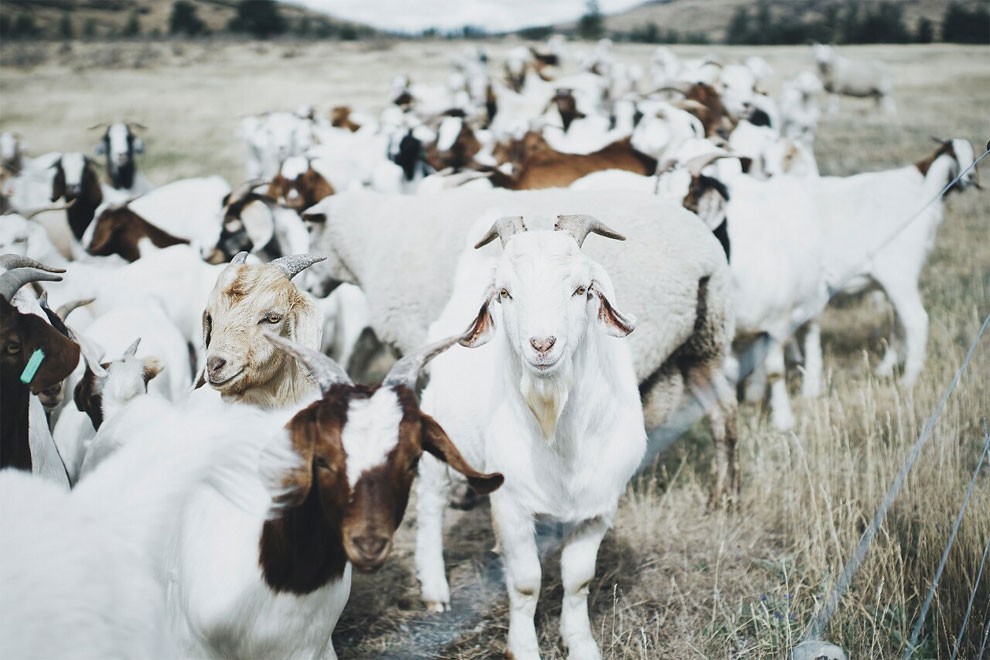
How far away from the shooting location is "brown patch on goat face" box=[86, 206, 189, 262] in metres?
6.99

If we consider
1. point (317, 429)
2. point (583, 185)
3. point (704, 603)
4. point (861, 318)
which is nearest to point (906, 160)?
point (861, 318)

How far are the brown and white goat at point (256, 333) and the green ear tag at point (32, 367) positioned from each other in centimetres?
54

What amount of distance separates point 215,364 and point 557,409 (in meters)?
1.20

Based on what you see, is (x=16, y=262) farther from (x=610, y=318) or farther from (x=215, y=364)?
(x=610, y=318)

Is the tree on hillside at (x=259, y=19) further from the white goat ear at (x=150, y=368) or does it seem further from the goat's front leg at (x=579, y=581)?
the goat's front leg at (x=579, y=581)

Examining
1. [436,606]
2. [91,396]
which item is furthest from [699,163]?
[91,396]

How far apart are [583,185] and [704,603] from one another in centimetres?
357

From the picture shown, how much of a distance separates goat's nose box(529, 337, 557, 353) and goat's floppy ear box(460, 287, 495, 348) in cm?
35

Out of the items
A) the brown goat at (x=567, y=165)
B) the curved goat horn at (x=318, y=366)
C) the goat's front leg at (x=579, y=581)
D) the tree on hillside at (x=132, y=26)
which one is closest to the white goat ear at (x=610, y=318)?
the goat's front leg at (x=579, y=581)

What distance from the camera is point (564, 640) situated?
3639mm

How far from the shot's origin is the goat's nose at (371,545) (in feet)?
7.66

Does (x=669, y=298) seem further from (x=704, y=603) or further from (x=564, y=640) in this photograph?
(x=564, y=640)

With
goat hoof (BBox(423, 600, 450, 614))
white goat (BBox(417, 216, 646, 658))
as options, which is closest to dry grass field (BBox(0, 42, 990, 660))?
goat hoof (BBox(423, 600, 450, 614))

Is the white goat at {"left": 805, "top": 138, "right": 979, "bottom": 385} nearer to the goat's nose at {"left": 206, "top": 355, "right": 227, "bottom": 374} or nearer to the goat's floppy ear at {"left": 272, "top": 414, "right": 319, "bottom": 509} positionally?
the goat's nose at {"left": 206, "top": 355, "right": 227, "bottom": 374}
